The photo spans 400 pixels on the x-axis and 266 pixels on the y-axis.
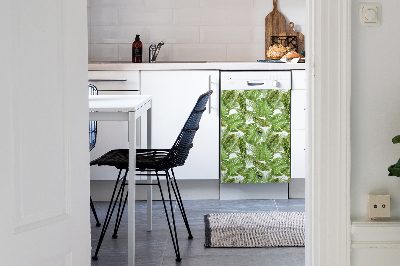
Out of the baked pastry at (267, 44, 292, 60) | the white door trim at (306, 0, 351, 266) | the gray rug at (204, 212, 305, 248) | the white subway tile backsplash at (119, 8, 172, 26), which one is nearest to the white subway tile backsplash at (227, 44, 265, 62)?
the baked pastry at (267, 44, 292, 60)

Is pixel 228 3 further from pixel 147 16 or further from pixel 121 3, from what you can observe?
pixel 121 3

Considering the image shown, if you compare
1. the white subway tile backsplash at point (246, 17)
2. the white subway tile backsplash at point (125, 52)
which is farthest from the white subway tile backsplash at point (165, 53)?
the white subway tile backsplash at point (246, 17)

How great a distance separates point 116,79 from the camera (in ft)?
12.2

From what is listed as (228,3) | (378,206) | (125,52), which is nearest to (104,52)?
(125,52)

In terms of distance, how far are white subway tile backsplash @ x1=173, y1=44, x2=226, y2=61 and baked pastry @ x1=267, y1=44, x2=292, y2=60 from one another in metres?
0.43

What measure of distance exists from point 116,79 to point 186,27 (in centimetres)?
99

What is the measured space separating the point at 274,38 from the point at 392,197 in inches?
113

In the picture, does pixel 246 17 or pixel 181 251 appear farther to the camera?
pixel 246 17

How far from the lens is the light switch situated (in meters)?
1.62

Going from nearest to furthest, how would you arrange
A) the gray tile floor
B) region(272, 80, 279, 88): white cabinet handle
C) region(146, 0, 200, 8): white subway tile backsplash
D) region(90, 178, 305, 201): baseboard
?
the gray tile floor < region(272, 80, 279, 88): white cabinet handle < region(90, 178, 305, 201): baseboard < region(146, 0, 200, 8): white subway tile backsplash

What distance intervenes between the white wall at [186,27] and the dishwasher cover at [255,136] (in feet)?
2.72

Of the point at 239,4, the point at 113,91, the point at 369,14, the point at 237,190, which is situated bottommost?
the point at 237,190

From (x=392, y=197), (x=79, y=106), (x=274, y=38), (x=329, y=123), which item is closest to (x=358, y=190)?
(x=392, y=197)

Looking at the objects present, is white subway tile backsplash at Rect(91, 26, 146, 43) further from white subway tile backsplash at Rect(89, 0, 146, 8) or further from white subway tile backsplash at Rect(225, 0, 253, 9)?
white subway tile backsplash at Rect(225, 0, 253, 9)
